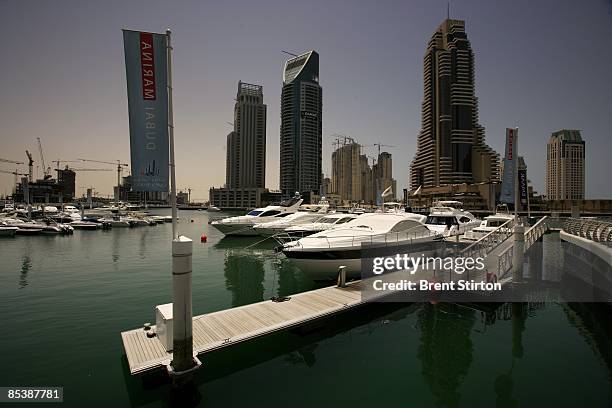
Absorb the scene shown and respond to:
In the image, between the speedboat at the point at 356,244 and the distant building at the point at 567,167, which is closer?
the speedboat at the point at 356,244

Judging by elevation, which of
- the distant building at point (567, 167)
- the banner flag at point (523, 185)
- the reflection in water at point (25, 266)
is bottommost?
the reflection in water at point (25, 266)

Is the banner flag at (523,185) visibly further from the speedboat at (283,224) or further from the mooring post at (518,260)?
the speedboat at (283,224)

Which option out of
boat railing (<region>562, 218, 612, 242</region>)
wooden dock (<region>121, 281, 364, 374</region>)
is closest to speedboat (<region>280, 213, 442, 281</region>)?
wooden dock (<region>121, 281, 364, 374</region>)

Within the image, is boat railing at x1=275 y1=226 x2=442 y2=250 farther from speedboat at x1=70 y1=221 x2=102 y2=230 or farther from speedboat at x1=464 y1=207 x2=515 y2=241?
speedboat at x1=70 y1=221 x2=102 y2=230

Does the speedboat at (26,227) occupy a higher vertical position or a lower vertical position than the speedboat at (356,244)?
lower

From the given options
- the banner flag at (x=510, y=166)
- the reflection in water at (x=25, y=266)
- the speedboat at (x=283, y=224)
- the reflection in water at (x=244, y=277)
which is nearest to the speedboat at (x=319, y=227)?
the speedboat at (x=283, y=224)

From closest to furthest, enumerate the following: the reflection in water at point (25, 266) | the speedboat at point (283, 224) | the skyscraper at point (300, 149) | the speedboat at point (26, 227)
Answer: the reflection in water at point (25, 266)
the speedboat at point (283, 224)
the speedboat at point (26, 227)
the skyscraper at point (300, 149)

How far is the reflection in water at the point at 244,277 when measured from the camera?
49.6ft

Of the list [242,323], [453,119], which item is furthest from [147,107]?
[453,119]

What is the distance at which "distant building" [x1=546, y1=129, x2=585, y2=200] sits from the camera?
6703 inches

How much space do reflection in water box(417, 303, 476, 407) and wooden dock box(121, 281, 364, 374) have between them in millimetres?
2738

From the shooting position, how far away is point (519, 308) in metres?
13.4

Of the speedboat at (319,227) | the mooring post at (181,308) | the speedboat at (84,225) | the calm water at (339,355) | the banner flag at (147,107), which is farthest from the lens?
the speedboat at (84,225)

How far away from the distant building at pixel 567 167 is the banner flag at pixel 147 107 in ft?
709
